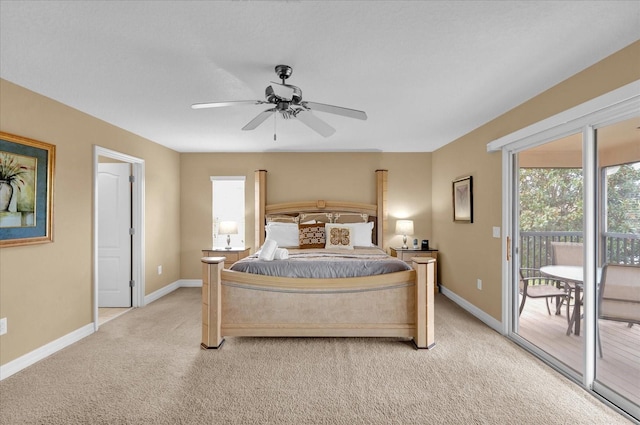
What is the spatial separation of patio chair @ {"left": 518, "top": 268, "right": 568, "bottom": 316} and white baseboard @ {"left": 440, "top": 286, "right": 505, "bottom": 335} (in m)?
0.32

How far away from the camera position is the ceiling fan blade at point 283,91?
2.29 metres

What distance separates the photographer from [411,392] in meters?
2.39

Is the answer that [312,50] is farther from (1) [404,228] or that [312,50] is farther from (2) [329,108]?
(1) [404,228]

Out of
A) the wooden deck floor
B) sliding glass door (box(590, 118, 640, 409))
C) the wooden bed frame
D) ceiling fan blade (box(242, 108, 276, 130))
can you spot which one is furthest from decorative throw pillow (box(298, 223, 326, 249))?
sliding glass door (box(590, 118, 640, 409))

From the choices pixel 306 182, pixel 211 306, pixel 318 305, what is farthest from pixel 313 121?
pixel 306 182

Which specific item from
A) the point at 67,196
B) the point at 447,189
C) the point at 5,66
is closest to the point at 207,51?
the point at 5,66

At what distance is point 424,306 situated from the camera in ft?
10.3

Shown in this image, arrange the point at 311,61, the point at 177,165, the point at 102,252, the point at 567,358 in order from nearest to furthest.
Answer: the point at 311,61 < the point at 567,358 < the point at 102,252 < the point at 177,165

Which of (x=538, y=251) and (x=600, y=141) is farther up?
(x=600, y=141)

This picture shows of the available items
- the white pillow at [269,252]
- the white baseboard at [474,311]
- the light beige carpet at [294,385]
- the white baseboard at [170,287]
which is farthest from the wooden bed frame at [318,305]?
the white baseboard at [170,287]

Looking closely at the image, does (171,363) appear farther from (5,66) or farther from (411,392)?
(5,66)

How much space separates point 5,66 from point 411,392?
3.79 m

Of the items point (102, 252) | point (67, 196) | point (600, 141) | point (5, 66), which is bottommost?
point (102, 252)

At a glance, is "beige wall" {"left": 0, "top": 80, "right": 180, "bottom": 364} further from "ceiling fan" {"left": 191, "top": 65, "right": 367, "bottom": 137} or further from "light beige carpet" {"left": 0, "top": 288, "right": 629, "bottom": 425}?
"ceiling fan" {"left": 191, "top": 65, "right": 367, "bottom": 137}
